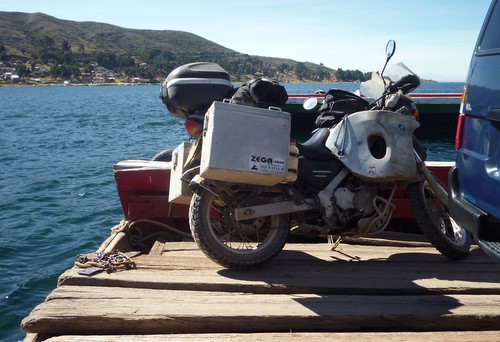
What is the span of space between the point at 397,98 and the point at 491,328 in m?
2.05

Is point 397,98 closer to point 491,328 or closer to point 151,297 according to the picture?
point 491,328

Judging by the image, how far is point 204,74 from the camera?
5059mm

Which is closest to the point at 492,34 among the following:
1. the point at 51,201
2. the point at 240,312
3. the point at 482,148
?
the point at 482,148

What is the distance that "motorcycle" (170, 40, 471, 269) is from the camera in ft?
14.1

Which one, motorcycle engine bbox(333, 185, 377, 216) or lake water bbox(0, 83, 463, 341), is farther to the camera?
lake water bbox(0, 83, 463, 341)

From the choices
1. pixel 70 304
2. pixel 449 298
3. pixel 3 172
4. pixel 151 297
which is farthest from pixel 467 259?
pixel 3 172

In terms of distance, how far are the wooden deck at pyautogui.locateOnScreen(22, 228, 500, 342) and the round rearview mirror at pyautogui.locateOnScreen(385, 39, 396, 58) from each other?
1.75m

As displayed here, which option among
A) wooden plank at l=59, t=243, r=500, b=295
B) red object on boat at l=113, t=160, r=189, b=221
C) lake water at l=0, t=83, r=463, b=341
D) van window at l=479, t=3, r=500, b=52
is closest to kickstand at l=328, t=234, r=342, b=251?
wooden plank at l=59, t=243, r=500, b=295

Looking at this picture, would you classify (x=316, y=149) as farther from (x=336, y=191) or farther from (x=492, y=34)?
(x=492, y=34)

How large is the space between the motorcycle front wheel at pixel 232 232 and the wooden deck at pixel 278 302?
12cm

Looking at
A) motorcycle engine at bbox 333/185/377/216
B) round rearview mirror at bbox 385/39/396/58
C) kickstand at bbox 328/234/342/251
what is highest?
round rearview mirror at bbox 385/39/396/58

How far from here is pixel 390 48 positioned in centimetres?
495

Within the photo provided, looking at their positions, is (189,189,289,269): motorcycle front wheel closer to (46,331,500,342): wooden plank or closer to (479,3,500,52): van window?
(46,331,500,342): wooden plank

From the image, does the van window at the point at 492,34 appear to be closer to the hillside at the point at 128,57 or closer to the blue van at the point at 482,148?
the blue van at the point at 482,148
